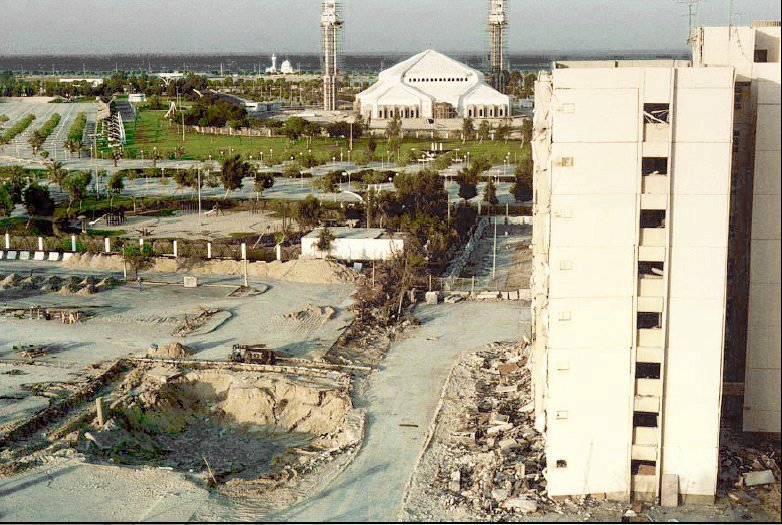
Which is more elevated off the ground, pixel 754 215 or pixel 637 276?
pixel 754 215

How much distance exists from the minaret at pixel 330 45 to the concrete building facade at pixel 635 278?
50.4m

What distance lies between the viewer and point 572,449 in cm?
1009

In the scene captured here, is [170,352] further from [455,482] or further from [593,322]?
[593,322]

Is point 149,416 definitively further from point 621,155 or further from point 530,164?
point 530,164

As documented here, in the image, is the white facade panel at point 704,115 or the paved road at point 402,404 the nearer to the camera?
the white facade panel at point 704,115

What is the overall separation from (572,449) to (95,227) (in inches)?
721

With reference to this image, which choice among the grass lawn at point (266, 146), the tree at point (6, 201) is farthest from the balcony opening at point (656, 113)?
the grass lawn at point (266, 146)

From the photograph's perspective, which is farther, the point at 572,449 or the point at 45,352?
the point at 45,352

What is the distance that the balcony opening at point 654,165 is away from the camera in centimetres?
1023

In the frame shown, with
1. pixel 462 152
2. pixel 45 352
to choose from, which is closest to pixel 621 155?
pixel 45 352

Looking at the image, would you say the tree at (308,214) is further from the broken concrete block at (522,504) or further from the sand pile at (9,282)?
the broken concrete block at (522,504)

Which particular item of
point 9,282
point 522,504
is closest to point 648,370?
point 522,504

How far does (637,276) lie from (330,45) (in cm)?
5188

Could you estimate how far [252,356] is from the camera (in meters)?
14.5
